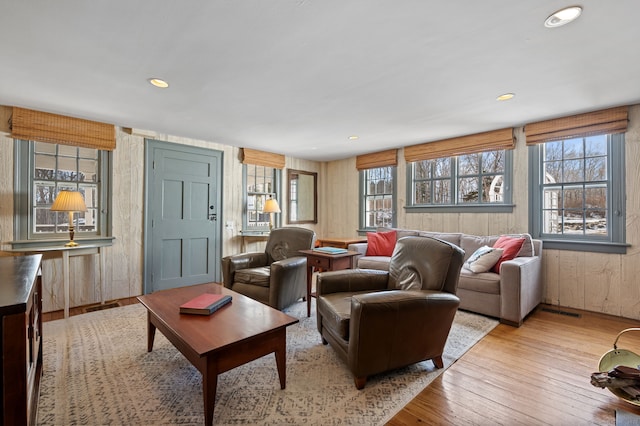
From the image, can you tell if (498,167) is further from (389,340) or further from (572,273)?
(389,340)

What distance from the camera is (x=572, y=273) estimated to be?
3.40 metres

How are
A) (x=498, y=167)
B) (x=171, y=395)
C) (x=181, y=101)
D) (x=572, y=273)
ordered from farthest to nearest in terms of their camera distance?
(x=498, y=167)
(x=572, y=273)
(x=181, y=101)
(x=171, y=395)

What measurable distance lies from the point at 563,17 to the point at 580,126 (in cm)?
218


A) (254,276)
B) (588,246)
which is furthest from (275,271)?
(588,246)

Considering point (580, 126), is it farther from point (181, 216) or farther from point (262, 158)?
point (181, 216)

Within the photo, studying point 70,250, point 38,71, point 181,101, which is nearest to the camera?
point 38,71

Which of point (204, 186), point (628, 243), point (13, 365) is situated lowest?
point (13, 365)

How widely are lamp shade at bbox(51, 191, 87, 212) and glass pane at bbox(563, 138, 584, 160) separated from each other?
5351 mm

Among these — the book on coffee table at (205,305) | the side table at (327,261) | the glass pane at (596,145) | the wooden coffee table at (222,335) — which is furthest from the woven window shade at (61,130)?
the glass pane at (596,145)

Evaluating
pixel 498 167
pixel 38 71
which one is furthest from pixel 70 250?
pixel 498 167

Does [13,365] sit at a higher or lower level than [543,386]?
higher

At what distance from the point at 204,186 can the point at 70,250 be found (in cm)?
180

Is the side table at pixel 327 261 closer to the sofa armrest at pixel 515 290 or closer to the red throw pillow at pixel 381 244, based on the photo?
the red throw pillow at pixel 381 244

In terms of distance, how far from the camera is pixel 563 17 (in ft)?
5.45
